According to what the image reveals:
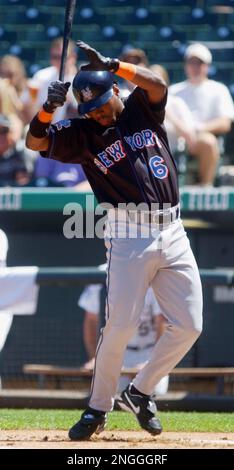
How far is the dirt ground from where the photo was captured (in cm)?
448

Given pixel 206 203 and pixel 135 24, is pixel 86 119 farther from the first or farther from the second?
pixel 135 24

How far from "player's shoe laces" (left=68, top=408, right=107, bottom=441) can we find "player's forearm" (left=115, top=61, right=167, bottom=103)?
1606mm

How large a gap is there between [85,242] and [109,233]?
3.54 metres

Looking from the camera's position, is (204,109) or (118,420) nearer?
(118,420)

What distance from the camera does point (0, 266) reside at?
6797 millimetres

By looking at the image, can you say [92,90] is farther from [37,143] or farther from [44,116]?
[37,143]

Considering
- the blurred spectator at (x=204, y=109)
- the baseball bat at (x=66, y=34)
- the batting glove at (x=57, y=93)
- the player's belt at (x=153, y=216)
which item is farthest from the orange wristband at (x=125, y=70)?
the blurred spectator at (x=204, y=109)

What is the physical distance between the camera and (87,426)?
468 centimetres

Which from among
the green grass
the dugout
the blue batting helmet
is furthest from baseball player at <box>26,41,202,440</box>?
the dugout

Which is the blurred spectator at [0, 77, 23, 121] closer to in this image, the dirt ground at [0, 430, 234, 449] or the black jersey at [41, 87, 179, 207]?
the black jersey at [41, 87, 179, 207]

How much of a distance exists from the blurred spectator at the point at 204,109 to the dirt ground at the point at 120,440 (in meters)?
3.49

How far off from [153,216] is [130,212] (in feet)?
0.38

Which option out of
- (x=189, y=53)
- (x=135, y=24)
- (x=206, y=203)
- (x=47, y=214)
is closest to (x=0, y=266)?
(x=47, y=214)

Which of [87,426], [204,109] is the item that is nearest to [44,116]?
[87,426]
